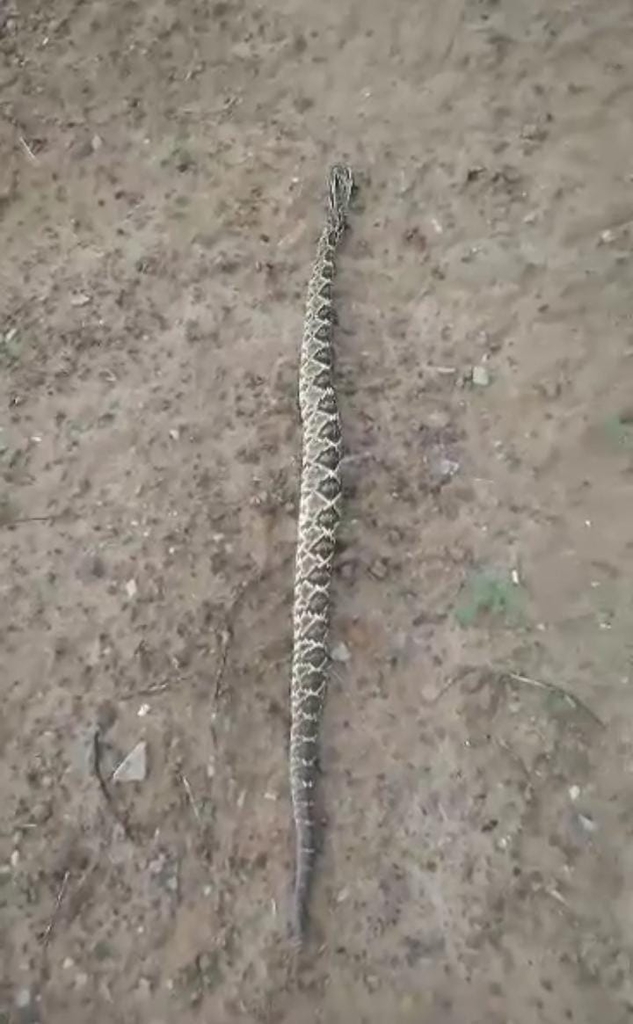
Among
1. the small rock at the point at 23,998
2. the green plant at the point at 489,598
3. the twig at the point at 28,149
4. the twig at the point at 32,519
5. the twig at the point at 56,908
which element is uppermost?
the twig at the point at 28,149

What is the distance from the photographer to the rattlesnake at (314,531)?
11.2 feet

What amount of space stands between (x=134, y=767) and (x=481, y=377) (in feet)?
6.55

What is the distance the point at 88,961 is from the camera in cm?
330

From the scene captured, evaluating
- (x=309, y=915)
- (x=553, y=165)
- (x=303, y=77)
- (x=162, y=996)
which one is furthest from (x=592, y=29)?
(x=162, y=996)

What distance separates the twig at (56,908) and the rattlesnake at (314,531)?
29.1 inches

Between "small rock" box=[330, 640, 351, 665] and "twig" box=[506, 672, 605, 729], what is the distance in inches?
21.7

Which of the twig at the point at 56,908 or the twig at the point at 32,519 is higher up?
the twig at the point at 32,519

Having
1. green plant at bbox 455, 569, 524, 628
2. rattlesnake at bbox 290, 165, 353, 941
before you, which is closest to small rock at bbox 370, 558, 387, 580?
rattlesnake at bbox 290, 165, 353, 941

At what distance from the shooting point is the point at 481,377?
4312 millimetres

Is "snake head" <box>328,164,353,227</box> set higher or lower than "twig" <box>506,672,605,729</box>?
higher

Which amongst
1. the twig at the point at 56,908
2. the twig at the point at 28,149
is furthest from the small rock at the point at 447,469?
the twig at the point at 28,149

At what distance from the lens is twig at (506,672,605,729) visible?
11.5ft

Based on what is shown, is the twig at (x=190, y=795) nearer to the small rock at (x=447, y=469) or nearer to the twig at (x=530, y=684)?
the twig at (x=530, y=684)

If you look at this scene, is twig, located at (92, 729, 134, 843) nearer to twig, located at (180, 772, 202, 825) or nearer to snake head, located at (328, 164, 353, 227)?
twig, located at (180, 772, 202, 825)
